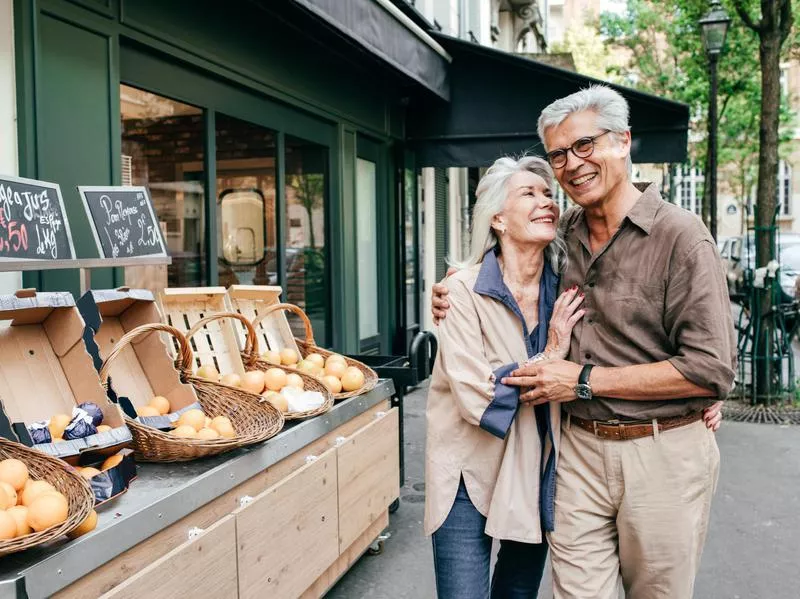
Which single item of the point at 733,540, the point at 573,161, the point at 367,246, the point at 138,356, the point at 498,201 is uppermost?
the point at 573,161

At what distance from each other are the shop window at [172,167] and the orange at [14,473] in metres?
2.51

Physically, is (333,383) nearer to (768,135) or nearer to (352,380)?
(352,380)

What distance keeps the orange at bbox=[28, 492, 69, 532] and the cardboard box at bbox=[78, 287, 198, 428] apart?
113 cm

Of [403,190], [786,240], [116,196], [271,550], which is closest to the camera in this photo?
[271,550]

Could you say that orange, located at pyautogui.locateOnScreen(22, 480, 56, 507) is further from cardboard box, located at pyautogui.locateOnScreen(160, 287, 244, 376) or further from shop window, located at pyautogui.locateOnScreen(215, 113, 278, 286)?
shop window, located at pyautogui.locateOnScreen(215, 113, 278, 286)

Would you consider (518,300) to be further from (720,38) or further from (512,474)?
(720,38)

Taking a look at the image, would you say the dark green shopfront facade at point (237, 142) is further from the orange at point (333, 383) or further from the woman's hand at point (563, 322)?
the woman's hand at point (563, 322)

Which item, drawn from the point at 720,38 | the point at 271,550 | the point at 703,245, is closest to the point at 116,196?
the point at 271,550

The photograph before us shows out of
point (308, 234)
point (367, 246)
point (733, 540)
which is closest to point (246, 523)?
point (733, 540)

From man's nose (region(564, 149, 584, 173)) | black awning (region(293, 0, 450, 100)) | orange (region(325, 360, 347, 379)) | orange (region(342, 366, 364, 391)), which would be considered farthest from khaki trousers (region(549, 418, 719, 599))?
black awning (region(293, 0, 450, 100))

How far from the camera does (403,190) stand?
8703 millimetres

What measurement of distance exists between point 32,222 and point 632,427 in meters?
2.22

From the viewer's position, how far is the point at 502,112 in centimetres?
762

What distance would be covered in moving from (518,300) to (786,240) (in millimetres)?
16780
